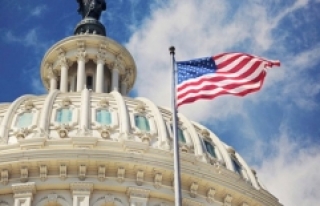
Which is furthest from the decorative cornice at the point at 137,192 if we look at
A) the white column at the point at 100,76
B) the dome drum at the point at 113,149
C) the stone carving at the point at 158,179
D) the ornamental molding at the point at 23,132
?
the white column at the point at 100,76

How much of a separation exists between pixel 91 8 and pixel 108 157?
83.0 feet

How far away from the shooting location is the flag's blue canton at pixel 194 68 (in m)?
31.8

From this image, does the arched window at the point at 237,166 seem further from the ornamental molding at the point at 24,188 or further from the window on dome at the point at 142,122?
the ornamental molding at the point at 24,188

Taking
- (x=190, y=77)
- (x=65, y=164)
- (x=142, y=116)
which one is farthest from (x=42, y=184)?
(x=190, y=77)

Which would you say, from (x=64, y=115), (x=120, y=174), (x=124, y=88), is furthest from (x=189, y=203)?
(x=124, y=88)

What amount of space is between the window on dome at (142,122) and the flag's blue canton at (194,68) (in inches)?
702

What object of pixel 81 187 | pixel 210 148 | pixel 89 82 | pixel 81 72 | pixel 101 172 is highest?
pixel 89 82

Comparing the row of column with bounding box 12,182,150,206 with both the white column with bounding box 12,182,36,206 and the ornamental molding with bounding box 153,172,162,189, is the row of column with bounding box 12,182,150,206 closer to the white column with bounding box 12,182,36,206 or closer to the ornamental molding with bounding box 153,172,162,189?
the white column with bounding box 12,182,36,206

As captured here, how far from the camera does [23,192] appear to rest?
143 feet

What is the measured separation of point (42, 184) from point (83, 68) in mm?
18114

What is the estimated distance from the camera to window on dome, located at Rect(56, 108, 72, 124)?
1940 inches

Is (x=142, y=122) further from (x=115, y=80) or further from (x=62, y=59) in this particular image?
(x=62, y=59)

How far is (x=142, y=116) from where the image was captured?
5091cm

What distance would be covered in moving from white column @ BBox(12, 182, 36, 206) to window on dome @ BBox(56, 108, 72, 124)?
6204 mm
